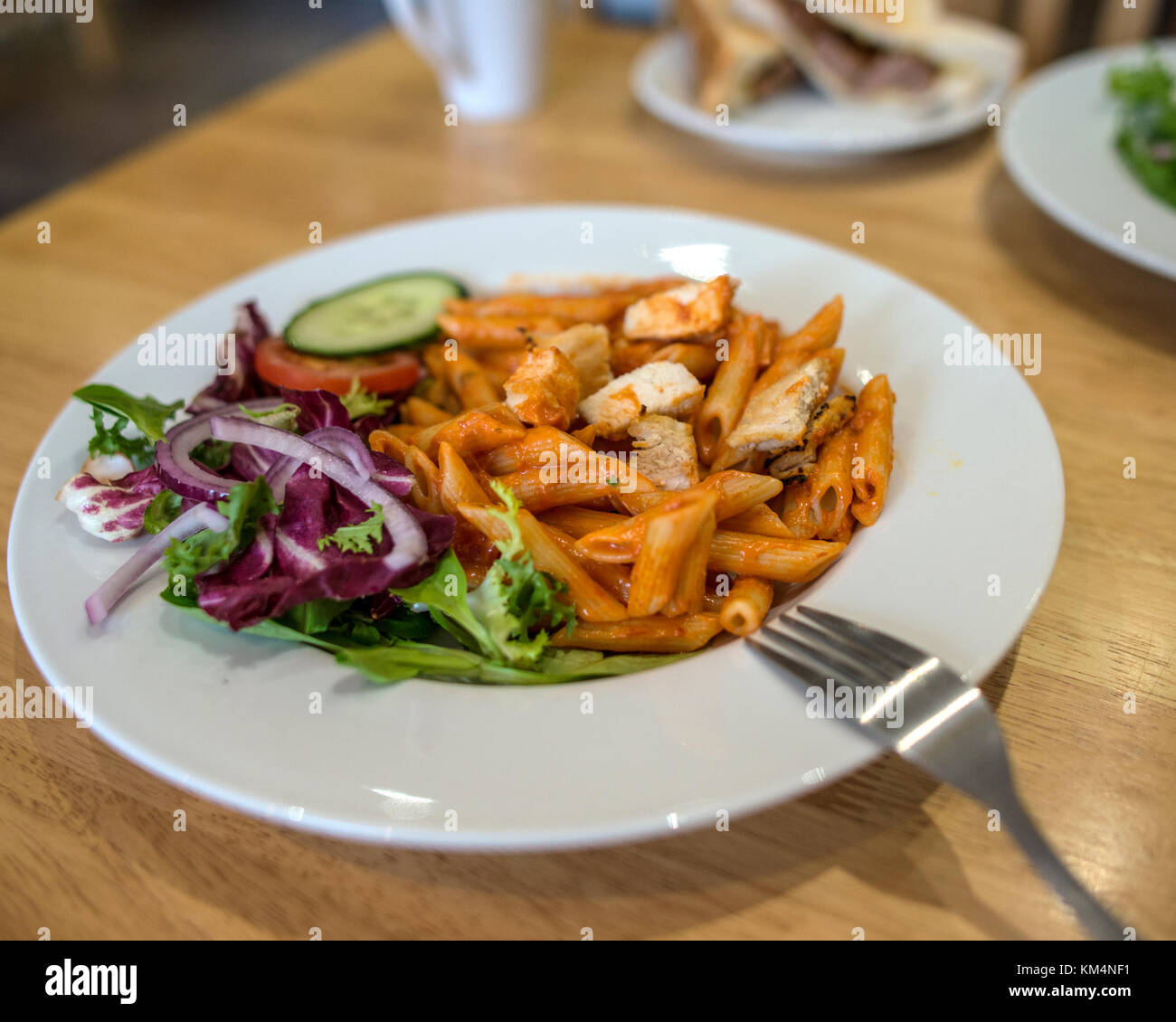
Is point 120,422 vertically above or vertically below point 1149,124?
below

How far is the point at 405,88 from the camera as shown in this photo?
381 centimetres

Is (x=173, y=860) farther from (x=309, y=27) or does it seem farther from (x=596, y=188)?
(x=309, y=27)

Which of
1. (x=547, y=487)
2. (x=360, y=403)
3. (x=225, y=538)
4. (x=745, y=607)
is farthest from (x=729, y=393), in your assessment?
(x=225, y=538)

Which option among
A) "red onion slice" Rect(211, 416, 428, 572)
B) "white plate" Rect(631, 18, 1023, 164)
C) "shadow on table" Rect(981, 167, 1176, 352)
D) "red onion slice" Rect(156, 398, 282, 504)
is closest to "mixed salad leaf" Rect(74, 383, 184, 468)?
"red onion slice" Rect(156, 398, 282, 504)

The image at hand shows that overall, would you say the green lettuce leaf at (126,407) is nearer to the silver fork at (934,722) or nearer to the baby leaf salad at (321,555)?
the baby leaf salad at (321,555)

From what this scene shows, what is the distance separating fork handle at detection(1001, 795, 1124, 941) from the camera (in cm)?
114

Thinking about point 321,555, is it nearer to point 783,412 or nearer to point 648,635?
point 648,635

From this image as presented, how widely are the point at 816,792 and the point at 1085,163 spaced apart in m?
2.15

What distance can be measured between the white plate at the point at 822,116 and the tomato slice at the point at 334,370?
5.11 ft

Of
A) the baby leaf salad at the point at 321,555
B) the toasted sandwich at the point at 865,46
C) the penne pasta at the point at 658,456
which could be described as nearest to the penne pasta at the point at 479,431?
the penne pasta at the point at 658,456

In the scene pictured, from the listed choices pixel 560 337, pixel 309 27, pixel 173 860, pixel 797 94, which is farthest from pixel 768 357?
pixel 309 27

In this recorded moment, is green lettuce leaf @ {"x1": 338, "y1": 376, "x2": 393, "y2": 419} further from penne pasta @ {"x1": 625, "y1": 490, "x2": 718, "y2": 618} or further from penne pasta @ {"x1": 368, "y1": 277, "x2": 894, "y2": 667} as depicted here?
penne pasta @ {"x1": 625, "y1": 490, "x2": 718, "y2": 618}

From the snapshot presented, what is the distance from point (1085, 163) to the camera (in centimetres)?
267

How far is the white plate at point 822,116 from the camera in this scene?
→ 3.02m
